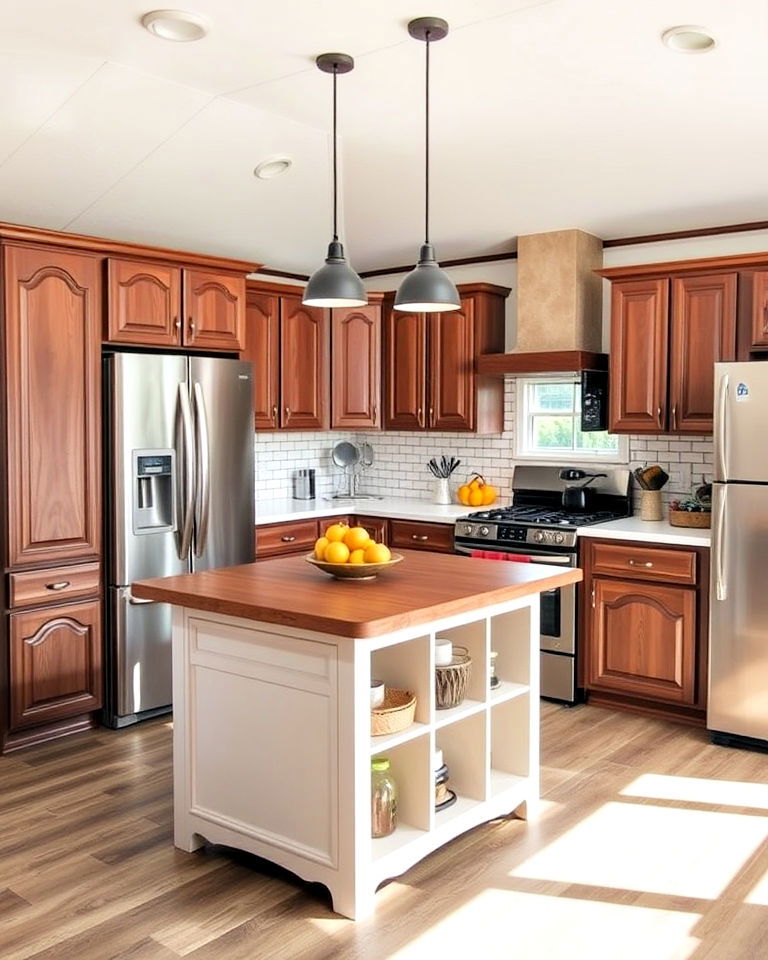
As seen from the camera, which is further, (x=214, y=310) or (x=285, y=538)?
(x=285, y=538)

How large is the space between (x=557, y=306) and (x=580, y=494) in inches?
43.7

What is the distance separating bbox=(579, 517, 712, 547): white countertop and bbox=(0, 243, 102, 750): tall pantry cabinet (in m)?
2.56

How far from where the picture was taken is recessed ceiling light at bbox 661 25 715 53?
370 centimetres

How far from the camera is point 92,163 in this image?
4.83 m

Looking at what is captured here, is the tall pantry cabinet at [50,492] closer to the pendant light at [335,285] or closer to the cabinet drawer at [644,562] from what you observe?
the pendant light at [335,285]

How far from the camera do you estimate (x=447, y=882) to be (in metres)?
3.23

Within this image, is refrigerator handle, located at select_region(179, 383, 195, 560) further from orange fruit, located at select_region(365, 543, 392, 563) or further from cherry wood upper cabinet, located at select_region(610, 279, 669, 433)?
cherry wood upper cabinet, located at select_region(610, 279, 669, 433)

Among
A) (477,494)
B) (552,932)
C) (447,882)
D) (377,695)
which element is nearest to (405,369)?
(477,494)

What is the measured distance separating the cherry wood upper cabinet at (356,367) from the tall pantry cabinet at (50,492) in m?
Answer: 2.06

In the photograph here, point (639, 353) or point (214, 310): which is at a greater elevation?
point (214, 310)

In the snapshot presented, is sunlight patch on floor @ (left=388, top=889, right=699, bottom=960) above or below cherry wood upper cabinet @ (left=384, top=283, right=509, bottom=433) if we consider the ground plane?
below

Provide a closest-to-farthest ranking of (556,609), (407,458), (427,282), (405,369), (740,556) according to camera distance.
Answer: (427,282)
(740,556)
(556,609)
(405,369)
(407,458)

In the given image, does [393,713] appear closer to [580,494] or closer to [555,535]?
[555,535]

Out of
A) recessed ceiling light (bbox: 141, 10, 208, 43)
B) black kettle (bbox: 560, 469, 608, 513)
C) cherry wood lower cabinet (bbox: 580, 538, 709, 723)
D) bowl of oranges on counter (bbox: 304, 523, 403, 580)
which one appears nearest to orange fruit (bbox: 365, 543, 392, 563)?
bowl of oranges on counter (bbox: 304, 523, 403, 580)
